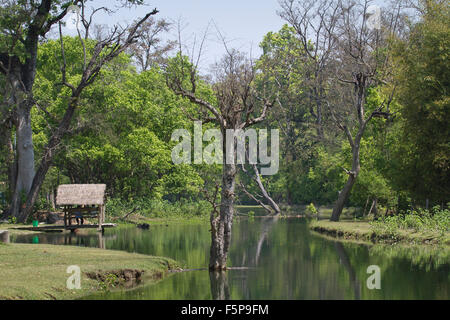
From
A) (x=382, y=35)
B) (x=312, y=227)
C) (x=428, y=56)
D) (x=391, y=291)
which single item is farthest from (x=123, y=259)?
(x=382, y=35)

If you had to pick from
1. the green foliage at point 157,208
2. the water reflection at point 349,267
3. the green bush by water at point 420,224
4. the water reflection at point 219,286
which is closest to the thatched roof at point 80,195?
the green foliage at point 157,208

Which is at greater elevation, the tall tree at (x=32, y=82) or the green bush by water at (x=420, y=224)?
the tall tree at (x=32, y=82)

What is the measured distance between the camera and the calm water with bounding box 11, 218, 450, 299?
16281 mm

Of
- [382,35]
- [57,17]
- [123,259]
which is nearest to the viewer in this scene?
[123,259]

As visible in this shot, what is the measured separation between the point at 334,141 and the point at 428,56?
29273 millimetres

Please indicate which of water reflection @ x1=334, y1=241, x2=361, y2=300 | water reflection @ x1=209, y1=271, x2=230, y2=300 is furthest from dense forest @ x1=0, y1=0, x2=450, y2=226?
water reflection @ x1=209, y1=271, x2=230, y2=300

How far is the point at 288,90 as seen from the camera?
63.8 m

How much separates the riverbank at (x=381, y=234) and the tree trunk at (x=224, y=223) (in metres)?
9.72

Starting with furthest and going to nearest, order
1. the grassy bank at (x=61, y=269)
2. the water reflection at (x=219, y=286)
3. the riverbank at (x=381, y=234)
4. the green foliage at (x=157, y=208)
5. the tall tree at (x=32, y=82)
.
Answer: the green foliage at (x=157, y=208)
the tall tree at (x=32, y=82)
the riverbank at (x=381, y=234)
the water reflection at (x=219, y=286)
the grassy bank at (x=61, y=269)

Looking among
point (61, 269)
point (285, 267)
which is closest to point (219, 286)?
point (61, 269)

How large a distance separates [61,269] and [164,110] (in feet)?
100

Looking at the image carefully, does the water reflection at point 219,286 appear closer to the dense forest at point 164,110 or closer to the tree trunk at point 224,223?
the tree trunk at point 224,223

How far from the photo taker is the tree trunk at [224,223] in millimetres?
19484
